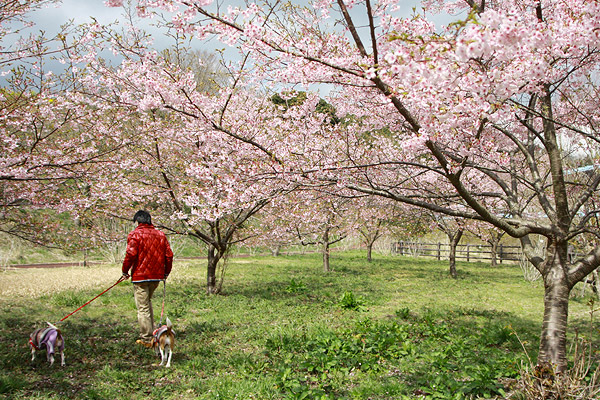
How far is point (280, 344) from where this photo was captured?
511 centimetres

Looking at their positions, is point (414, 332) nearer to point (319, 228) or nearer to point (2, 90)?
point (2, 90)

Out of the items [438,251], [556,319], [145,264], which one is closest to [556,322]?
[556,319]

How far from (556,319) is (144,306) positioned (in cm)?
503

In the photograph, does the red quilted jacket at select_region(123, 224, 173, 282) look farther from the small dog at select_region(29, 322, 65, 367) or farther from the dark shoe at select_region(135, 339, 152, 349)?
the small dog at select_region(29, 322, 65, 367)

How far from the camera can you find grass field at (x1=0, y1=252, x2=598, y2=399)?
3781 mm

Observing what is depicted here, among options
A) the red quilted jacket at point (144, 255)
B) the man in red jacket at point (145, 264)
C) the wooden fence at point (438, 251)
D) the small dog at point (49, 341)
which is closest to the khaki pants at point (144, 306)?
the man in red jacket at point (145, 264)

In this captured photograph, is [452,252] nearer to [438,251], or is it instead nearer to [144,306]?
[438,251]

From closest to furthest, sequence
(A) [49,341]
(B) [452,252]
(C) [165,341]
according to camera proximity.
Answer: (A) [49,341]
(C) [165,341]
(B) [452,252]

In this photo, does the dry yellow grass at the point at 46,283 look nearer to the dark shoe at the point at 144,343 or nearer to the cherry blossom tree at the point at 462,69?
the dark shoe at the point at 144,343

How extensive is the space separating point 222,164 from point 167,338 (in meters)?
2.80

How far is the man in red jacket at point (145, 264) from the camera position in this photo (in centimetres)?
509

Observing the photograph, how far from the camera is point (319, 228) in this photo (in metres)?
16.0

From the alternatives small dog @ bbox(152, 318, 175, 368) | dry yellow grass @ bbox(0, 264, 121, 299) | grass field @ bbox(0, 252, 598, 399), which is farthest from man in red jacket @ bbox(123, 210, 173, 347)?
dry yellow grass @ bbox(0, 264, 121, 299)

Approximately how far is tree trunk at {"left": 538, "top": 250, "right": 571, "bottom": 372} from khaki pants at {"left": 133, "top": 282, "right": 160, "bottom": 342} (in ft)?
15.7
